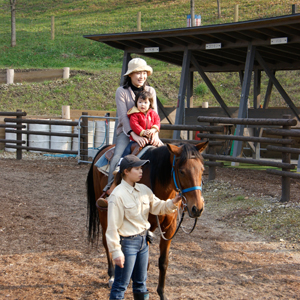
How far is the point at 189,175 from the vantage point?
9.83 feet

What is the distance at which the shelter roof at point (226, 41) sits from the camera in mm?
9961

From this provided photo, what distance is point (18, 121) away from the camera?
43.7 ft

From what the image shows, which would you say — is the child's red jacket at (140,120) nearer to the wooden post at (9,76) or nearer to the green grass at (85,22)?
the wooden post at (9,76)

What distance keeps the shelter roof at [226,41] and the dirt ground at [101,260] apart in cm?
450

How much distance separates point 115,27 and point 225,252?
33.9 m

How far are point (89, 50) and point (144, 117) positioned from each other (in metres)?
29.3

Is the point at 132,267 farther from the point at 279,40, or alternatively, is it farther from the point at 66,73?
the point at 66,73

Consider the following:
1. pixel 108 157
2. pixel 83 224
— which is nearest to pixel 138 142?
pixel 108 157

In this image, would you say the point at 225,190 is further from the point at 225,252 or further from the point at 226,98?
the point at 226,98

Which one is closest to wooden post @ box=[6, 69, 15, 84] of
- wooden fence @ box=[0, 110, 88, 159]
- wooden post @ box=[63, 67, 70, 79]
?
wooden post @ box=[63, 67, 70, 79]

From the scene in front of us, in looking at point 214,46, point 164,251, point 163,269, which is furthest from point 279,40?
point 163,269

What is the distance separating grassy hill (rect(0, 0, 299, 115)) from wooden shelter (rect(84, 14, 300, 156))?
8.90 metres

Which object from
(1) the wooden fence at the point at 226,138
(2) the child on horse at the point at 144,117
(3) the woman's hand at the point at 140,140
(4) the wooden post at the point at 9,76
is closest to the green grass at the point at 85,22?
(4) the wooden post at the point at 9,76

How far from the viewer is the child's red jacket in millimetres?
3918
